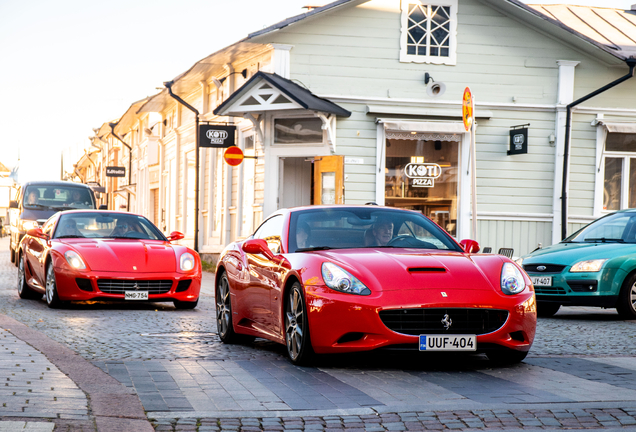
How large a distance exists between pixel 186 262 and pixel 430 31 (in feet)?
36.9

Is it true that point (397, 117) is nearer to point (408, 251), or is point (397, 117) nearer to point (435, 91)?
point (435, 91)

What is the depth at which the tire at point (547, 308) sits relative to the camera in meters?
12.3

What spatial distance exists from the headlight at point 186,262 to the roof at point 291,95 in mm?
7451

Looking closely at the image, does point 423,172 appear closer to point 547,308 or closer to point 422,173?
point 422,173

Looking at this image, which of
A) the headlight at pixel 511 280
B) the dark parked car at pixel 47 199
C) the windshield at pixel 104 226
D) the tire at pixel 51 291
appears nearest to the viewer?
the headlight at pixel 511 280

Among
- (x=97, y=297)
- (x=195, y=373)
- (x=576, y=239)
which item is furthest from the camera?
(x=576, y=239)

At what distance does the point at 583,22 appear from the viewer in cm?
2547

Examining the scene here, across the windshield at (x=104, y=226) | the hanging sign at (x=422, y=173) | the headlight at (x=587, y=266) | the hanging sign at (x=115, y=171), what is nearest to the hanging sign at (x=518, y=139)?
the hanging sign at (x=422, y=173)

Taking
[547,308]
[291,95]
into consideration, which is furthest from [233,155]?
[547,308]

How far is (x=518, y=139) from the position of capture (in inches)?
831

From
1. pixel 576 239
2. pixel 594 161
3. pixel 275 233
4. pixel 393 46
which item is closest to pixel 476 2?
pixel 393 46

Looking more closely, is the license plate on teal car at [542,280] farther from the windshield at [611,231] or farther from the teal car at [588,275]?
the windshield at [611,231]

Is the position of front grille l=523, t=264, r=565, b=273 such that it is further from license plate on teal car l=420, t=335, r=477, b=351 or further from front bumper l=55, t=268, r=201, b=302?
license plate on teal car l=420, t=335, r=477, b=351

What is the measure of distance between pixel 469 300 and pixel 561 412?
1538 millimetres
